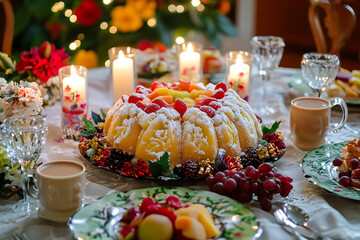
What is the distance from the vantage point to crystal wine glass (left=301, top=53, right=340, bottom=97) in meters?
1.77

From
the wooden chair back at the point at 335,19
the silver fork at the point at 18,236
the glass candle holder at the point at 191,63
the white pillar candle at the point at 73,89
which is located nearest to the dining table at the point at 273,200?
the silver fork at the point at 18,236

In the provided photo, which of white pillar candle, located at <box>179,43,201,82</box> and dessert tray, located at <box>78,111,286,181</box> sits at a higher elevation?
white pillar candle, located at <box>179,43,201,82</box>

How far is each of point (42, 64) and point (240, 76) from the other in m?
0.74

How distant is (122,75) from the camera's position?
6.26ft

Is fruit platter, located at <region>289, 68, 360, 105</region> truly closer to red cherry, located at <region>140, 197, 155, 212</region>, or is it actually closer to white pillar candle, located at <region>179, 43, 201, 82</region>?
white pillar candle, located at <region>179, 43, 201, 82</region>

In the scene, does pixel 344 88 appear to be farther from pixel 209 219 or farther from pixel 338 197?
pixel 209 219

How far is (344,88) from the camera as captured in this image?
201cm

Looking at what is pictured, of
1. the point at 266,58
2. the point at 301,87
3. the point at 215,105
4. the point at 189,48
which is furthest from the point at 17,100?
the point at 301,87

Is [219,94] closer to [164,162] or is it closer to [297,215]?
[164,162]

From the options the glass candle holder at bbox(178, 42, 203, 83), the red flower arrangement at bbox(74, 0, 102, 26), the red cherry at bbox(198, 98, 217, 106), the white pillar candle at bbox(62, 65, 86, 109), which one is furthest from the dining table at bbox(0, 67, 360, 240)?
the red flower arrangement at bbox(74, 0, 102, 26)

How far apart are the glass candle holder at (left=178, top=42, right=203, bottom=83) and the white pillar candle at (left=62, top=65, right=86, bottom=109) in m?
0.52

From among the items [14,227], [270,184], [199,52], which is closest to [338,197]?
[270,184]

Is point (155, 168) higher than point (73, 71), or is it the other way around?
point (73, 71)

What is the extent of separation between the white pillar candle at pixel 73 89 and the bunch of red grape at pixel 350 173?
0.85 metres
